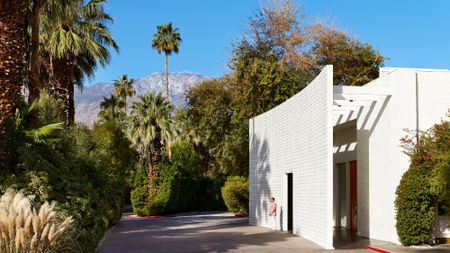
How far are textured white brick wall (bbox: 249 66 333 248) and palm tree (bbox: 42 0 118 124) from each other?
8.79 meters

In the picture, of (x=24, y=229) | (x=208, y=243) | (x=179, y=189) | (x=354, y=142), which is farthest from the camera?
(x=179, y=189)

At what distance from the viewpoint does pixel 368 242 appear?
64.2 ft

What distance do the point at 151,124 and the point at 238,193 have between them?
9962 mm

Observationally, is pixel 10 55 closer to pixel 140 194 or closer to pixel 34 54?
pixel 34 54

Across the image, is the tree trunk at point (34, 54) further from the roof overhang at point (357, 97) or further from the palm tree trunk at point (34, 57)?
the roof overhang at point (357, 97)

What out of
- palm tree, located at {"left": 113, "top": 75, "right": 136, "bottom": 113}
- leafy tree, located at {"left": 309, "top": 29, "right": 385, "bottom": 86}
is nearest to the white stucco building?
leafy tree, located at {"left": 309, "top": 29, "right": 385, "bottom": 86}

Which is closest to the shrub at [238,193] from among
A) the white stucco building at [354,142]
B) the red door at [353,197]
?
the white stucco building at [354,142]

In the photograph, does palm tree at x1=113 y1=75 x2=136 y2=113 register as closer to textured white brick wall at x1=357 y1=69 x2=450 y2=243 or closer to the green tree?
the green tree

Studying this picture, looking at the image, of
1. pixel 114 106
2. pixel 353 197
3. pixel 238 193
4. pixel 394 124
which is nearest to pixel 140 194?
pixel 238 193

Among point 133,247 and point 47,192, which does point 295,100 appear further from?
point 47,192

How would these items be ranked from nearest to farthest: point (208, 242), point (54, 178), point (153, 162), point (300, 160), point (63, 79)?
point (54, 178)
point (208, 242)
point (300, 160)
point (63, 79)
point (153, 162)

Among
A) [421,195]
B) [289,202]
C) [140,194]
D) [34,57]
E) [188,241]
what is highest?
[34,57]

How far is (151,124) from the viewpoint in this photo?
44.2 metres

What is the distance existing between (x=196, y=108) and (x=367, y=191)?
23772 millimetres
